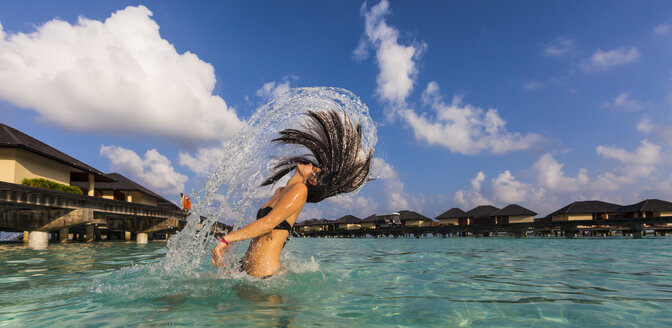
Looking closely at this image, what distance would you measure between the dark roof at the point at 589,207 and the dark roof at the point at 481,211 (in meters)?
8.44

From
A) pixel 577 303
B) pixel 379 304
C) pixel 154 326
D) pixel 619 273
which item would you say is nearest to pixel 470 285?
pixel 577 303

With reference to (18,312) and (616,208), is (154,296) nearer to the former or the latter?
(18,312)

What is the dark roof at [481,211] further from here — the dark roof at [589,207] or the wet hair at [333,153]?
the wet hair at [333,153]

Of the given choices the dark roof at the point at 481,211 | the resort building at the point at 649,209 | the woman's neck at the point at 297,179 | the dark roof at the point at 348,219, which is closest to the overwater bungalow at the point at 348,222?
the dark roof at the point at 348,219

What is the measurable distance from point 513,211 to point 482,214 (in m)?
4.81

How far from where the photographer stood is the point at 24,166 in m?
18.8

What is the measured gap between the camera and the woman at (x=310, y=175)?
4.42m

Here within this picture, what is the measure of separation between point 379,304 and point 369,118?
2874 millimetres

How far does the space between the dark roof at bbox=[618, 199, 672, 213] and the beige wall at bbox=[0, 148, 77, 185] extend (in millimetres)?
53796

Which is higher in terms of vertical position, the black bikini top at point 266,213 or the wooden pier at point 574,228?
the black bikini top at point 266,213

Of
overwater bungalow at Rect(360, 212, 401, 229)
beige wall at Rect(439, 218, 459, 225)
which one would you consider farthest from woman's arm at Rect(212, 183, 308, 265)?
overwater bungalow at Rect(360, 212, 401, 229)

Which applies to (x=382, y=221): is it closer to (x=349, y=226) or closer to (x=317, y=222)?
(x=349, y=226)

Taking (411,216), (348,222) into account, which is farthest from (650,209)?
(348,222)

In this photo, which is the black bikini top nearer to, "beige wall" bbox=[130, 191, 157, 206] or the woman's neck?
the woman's neck
